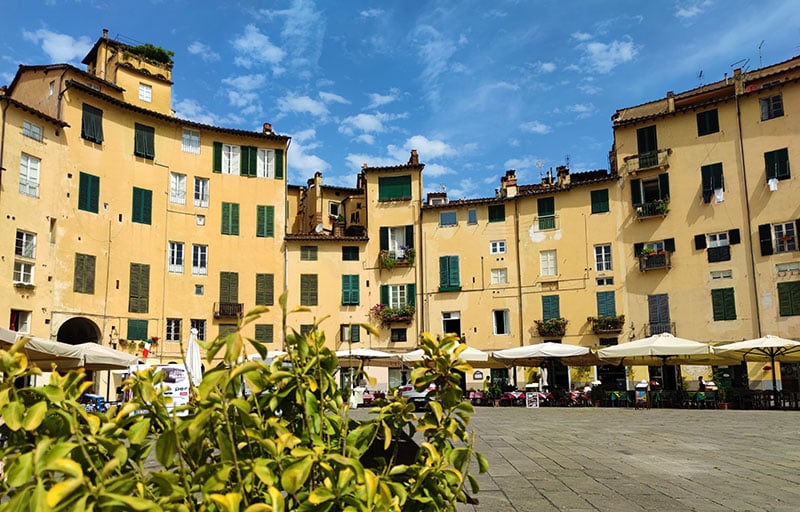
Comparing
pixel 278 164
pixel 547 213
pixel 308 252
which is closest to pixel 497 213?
pixel 547 213

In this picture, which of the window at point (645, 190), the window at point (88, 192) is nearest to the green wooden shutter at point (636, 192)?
the window at point (645, 190)

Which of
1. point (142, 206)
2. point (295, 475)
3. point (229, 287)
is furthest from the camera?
point (229, 287)

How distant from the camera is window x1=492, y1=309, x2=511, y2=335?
37469 millimetres

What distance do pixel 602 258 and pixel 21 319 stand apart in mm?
28062

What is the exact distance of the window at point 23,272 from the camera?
27859 mm

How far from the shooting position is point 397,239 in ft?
133

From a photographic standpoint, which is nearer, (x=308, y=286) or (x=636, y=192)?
(x=636, y=192)

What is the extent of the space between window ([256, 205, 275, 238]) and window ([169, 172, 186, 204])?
4.25 meters

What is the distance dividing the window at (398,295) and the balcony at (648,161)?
13817 mm

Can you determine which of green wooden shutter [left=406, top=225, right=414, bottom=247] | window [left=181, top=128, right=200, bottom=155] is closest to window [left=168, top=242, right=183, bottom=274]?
window [left=181, top=128, right=200, bottom=155]

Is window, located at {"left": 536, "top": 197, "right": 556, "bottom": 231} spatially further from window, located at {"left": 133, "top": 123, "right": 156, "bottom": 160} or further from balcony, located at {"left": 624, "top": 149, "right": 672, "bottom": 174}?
window, located at {"left": 133, "top": 123, "right": 156, "bottom": 160}

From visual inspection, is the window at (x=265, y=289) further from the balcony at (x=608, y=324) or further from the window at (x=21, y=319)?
the balcony at (x=608, y=324)

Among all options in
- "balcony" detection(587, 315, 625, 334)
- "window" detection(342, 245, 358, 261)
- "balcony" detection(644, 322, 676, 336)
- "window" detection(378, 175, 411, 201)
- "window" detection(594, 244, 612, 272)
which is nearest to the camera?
"balcony" detection(644, 322, 676, 336)

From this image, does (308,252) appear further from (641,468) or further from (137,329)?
(641,468)
